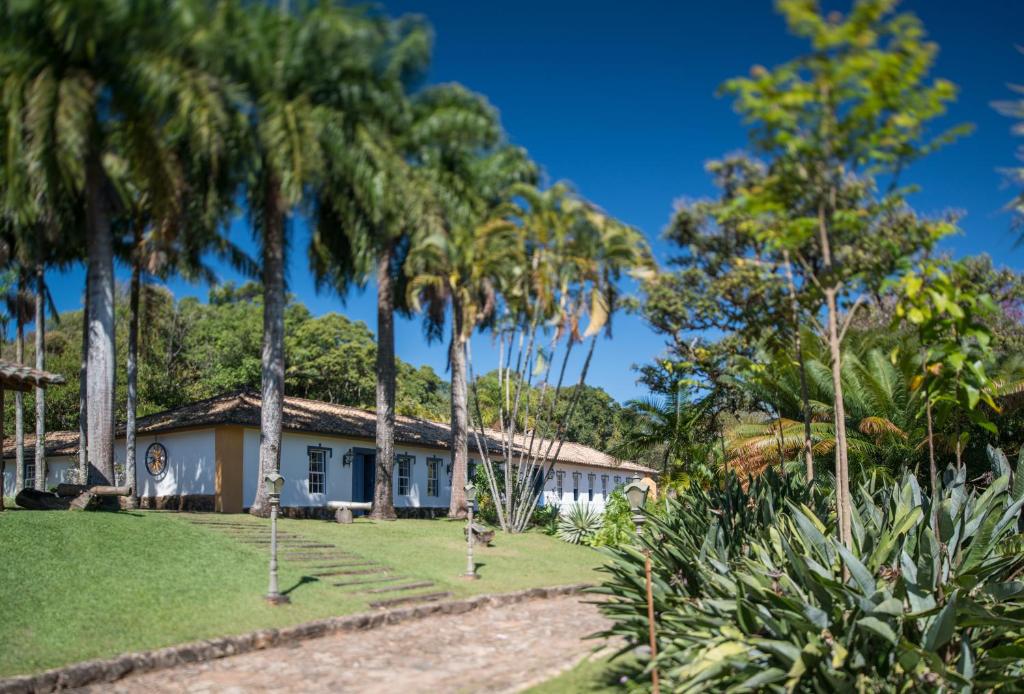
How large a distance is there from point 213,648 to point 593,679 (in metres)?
4.44

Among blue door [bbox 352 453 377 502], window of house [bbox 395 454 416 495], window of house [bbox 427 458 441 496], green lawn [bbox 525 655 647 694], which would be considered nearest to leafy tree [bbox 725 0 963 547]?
green lawn [bbox 525 655 647 694]

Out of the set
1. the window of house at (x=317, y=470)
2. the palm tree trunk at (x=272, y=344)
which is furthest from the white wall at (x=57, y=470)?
the palm tree trunk at (x=272, y=344)

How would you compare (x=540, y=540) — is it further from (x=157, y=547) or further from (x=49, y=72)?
(x=49, y=72)

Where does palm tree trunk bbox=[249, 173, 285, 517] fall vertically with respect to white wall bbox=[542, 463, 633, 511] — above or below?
above

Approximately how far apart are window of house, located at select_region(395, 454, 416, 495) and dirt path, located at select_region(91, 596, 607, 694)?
55.7ft

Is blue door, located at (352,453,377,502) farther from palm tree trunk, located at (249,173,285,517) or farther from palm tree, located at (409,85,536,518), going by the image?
palm tree trunk, located at (249,173,285,517)

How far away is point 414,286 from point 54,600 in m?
14.8

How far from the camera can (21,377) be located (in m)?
15.2

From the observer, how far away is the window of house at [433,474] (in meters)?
30.7

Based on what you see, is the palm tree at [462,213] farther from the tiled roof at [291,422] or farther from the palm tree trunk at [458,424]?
the tiled roof at [291,422]

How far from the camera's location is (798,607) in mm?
5406

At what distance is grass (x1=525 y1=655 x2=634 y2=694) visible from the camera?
7402mm

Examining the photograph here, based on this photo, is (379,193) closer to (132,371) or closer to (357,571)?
(132,371)

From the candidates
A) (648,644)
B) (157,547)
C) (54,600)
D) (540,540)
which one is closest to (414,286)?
(540,540)
